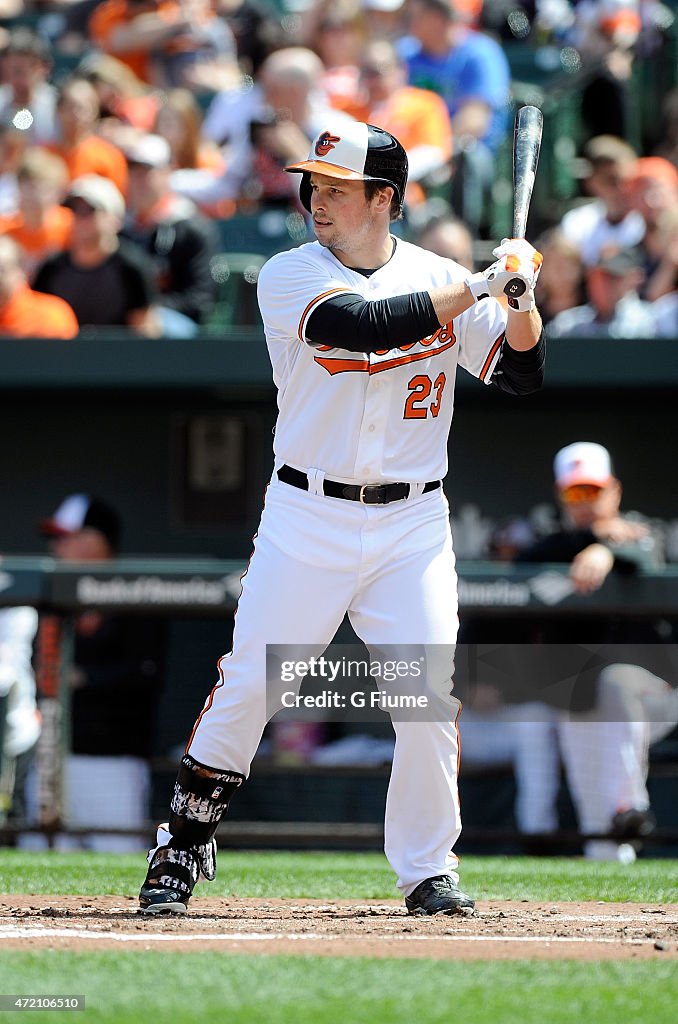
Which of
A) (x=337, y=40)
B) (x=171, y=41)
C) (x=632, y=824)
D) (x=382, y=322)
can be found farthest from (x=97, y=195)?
(x=382, y=322)

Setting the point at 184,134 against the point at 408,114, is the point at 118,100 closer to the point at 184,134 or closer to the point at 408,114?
the point at 184,134

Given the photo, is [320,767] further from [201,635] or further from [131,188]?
[131,188]

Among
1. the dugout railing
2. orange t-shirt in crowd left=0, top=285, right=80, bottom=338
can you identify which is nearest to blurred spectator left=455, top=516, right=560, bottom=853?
the dugout railing

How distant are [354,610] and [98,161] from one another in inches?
230

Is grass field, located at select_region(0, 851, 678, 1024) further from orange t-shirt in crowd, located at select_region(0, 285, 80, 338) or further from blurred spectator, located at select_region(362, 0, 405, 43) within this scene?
blurred spectator, located at select_region(362, 0, 405, 43)

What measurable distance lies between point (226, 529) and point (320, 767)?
2280 millimetres

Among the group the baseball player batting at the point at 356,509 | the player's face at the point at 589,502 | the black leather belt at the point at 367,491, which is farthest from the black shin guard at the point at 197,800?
the player's face at the point at 589,502

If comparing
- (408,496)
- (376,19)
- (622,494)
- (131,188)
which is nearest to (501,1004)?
(408,496)

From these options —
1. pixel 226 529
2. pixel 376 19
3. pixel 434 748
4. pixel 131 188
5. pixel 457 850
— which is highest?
pixel 376 19

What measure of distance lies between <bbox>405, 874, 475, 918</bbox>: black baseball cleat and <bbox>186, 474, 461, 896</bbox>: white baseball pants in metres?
0.03

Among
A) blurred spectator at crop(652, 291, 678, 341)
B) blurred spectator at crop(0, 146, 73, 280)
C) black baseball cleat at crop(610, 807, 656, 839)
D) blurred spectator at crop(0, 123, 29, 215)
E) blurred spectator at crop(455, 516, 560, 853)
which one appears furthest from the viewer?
blurred spectator at crop(0, 123, 29, 215)

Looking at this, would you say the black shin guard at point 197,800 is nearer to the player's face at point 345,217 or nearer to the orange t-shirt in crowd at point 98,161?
the player's face at point 345,217

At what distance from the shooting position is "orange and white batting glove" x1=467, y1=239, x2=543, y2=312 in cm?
368

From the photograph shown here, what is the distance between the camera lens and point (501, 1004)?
9.05 ft
